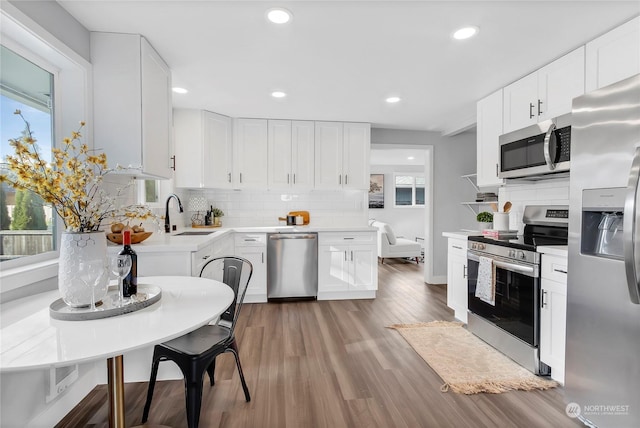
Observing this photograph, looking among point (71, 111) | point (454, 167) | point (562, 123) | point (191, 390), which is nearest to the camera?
point (191, 390)

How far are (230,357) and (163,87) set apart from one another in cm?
224

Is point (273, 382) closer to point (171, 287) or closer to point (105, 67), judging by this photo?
point (171, 287)

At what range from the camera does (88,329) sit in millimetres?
1072

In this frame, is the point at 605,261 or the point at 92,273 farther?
the point at 605,261

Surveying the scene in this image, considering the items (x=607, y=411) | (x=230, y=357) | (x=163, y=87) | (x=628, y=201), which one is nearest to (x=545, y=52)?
(x=628, y=201)

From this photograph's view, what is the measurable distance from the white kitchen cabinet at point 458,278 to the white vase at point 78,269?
2988 millimetres

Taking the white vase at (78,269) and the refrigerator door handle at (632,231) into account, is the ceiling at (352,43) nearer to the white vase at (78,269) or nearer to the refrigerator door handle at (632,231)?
the refrigerator door handle at (632,231)

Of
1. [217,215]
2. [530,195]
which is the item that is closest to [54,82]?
[217,215]

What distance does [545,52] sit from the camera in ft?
7.75

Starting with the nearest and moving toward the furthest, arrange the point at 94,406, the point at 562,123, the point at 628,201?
the point at 628,201
the point at 94,406
the point at 562,123

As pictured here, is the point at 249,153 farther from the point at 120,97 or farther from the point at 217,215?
the point at 120,97

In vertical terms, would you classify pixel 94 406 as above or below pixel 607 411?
below

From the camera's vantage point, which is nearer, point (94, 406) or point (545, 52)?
point (94, 406)

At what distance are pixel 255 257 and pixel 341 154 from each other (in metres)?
1.81
